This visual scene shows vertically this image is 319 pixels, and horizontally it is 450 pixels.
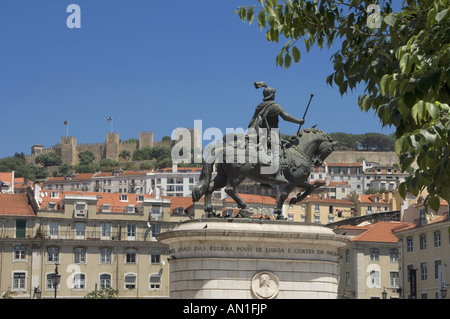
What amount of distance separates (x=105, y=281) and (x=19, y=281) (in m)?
7.63

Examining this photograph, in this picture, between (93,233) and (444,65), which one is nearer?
(444,65)

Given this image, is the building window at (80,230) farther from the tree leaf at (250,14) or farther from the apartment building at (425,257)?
the tree leaf at (250,14)

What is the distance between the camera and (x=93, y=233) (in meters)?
78.2

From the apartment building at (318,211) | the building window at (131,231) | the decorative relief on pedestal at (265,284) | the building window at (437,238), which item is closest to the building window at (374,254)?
the building window at (437,238)

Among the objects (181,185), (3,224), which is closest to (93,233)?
(3,224)

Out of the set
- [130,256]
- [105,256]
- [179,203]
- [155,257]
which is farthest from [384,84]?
[179,203]

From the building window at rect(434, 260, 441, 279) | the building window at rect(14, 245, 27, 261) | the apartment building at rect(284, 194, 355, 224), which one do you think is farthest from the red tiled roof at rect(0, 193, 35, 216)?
the apartment building at rect(284, 194, 355, 224)

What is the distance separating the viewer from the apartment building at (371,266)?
7256 cm

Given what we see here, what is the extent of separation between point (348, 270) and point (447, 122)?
66475 millimetres

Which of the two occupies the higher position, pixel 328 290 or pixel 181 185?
pixel 181 185

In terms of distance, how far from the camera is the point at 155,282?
78125 mm
